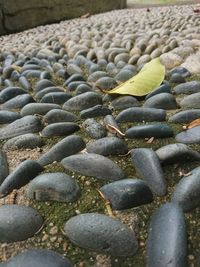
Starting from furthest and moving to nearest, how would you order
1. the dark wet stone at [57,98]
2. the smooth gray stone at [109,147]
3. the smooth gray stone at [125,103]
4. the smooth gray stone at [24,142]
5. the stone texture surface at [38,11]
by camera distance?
the stone texture surface at [38,11] < the dark wet stone at [57,98] < the smooth gray stone at [125,103] < the smooth gray stone at [24,142] < the smooth gray stone at [109,147]

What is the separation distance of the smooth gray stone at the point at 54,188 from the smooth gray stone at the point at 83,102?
558 mm

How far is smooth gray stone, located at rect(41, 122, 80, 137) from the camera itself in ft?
4.37

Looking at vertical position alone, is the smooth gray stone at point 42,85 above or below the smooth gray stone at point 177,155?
below

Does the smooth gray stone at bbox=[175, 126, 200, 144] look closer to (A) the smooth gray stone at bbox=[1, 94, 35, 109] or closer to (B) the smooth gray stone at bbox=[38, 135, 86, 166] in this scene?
(B) the smooth gray stone at bbox=[38, 135, 86, 166]

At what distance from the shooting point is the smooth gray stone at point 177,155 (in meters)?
1.07

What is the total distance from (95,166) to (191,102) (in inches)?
21.2

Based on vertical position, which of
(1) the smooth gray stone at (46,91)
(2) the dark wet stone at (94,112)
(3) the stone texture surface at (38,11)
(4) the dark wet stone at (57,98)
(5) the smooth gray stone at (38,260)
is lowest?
(3) the stone texture surface at (38,11)

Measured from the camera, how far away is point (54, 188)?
100cm

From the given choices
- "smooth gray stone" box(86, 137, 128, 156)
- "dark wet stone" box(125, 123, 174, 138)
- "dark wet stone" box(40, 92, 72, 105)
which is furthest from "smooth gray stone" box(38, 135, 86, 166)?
"dark wet stone" box(40, 92, 72, 105)

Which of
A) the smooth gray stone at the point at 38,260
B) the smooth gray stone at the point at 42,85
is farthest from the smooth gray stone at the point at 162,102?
the smooth gray stone at the point at 38,260

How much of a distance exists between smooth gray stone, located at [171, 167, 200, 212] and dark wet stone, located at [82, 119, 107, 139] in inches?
14.4

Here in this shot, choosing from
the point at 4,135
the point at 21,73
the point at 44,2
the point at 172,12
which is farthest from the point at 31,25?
the point at 4,135

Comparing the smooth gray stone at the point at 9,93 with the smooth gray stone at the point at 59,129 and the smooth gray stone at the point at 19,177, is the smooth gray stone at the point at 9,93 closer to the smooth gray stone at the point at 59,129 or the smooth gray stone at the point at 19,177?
the smooth gray stone at the point at 59,129

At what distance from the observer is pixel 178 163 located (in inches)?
42.7
